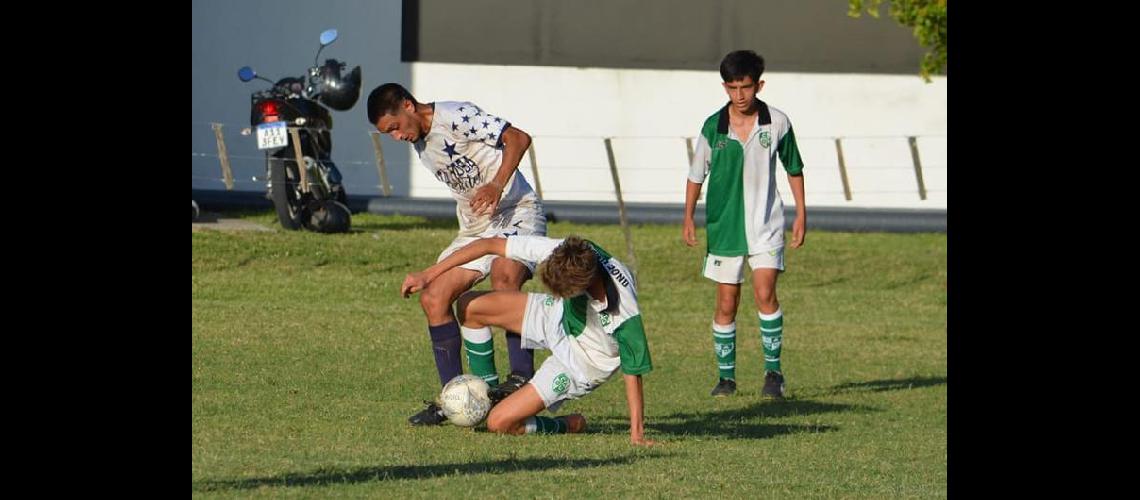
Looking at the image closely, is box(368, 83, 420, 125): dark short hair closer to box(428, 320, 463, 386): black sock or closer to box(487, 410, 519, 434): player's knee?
box(428, 320, 463, 386): black sock

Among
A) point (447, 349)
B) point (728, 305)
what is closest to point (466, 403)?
point (447, 349)

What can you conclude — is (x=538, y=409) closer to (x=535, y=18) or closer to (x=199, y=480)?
(x=199, y=480)

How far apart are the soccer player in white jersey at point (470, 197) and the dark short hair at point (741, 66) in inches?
61.5

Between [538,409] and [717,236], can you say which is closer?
[538,409]

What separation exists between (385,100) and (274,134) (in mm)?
10243

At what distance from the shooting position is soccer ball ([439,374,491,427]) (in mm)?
8688

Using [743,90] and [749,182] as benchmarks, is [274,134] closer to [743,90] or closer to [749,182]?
[749,182]

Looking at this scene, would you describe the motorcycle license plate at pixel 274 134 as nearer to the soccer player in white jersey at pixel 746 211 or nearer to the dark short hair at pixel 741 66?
the soccer player in white jersey at pixel 746 211

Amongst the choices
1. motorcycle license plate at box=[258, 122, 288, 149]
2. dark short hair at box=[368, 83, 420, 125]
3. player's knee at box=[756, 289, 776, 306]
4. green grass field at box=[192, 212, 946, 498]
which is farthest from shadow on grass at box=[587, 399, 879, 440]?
motorcycle license plate at box=[258, 122, 288, 149]

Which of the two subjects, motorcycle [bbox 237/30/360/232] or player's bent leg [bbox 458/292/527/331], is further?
motorcycle [bbox 237/30/360/232]
